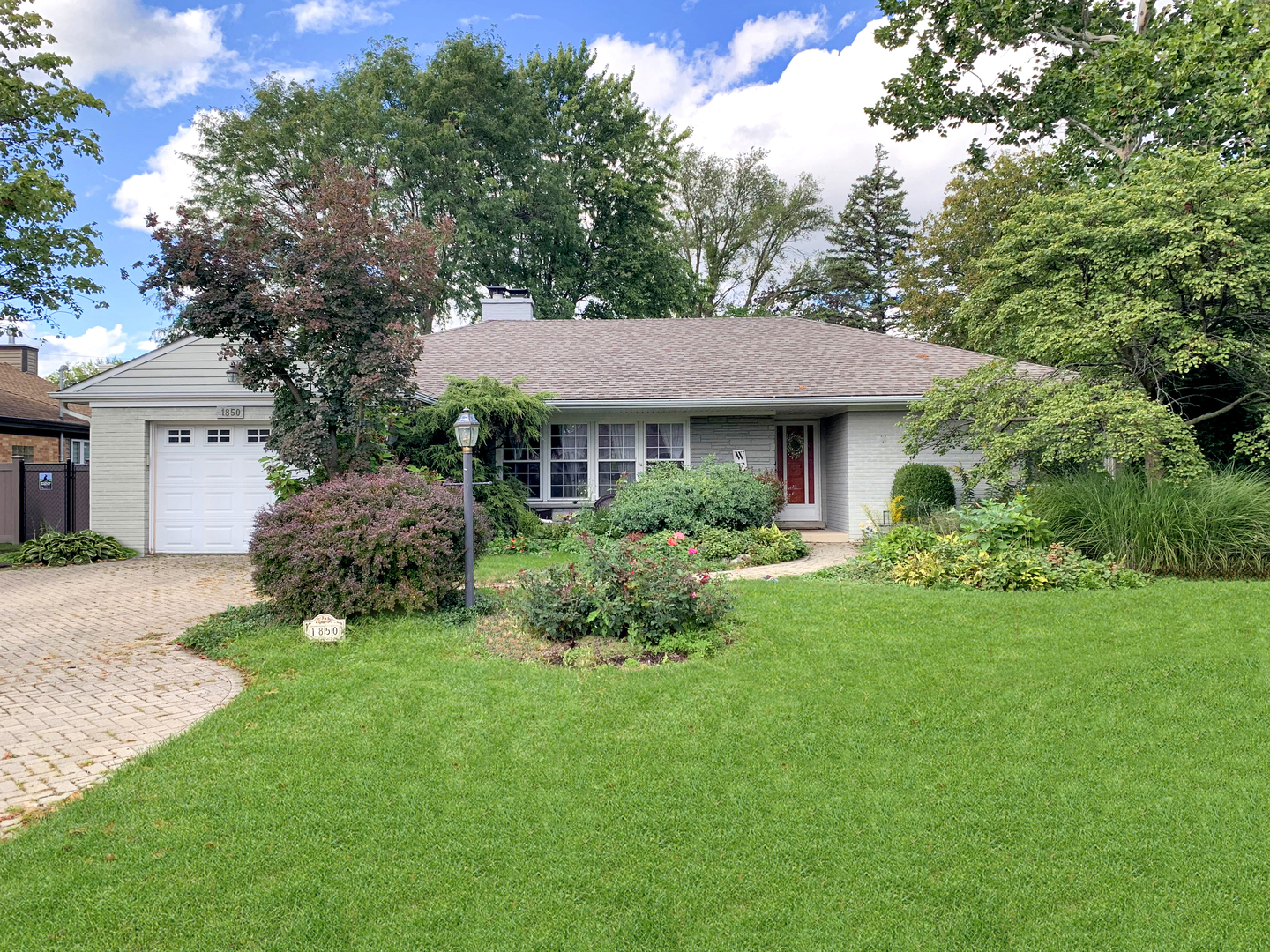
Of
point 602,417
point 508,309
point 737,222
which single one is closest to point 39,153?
point 508,309

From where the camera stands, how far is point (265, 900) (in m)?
2.64

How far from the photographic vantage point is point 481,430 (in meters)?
11.9

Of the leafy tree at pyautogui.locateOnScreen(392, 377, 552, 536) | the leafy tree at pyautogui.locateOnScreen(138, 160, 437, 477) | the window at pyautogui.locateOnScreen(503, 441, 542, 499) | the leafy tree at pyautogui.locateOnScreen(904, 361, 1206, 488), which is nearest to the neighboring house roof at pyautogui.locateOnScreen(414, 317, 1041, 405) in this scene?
the leafy tree at pyautogui.locateOnScreen(392, 377, 552, 536)

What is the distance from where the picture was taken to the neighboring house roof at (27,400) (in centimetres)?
1706

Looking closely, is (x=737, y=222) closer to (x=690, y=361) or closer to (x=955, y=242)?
(x=955, y=242)

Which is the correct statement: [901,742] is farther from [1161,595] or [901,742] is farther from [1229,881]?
[1161,595]

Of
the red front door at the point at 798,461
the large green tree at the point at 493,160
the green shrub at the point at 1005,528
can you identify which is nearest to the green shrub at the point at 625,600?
the green shrub at the point at 1005,528

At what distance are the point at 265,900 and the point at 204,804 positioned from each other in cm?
94

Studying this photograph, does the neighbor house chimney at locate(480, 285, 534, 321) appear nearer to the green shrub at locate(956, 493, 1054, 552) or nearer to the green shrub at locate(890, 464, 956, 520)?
the green shrub at locate(890, 464, 956, 520)

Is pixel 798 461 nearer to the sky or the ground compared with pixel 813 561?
nearer to the sky

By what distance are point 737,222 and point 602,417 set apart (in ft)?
66.3

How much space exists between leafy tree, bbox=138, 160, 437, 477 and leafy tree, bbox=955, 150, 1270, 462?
8.04 m

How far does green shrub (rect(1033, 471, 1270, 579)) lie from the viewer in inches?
305

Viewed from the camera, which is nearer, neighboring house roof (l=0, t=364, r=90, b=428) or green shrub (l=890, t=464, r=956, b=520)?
green shrub (l=890, t=464, r=956, b=520)
